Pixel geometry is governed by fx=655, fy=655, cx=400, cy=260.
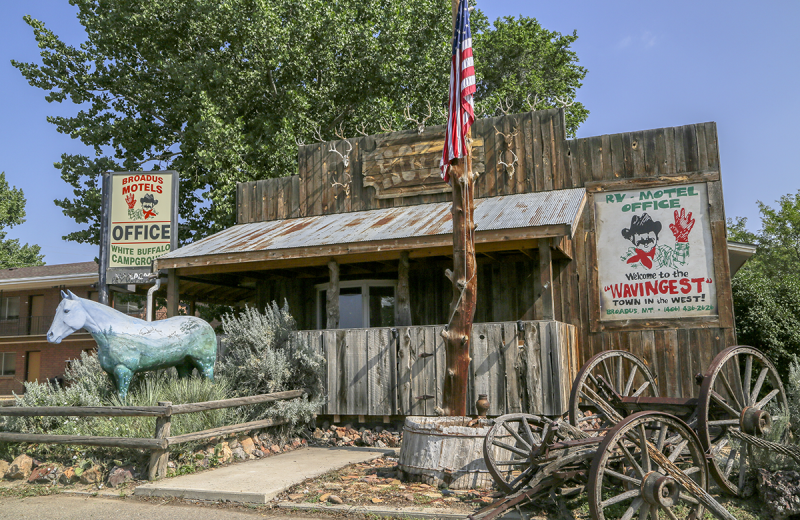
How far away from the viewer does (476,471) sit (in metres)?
6.71

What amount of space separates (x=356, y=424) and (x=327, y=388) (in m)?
0.78

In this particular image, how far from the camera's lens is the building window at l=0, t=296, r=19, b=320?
31.9m

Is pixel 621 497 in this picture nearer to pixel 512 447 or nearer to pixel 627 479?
pixel 627 479

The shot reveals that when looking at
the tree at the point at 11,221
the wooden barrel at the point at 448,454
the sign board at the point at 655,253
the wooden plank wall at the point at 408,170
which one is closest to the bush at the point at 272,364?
the wooden barrel at the point at 448,454

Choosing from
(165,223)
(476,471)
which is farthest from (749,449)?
(165,223)

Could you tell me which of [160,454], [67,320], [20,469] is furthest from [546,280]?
[20,469]

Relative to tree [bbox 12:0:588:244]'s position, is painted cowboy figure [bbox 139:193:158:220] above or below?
below

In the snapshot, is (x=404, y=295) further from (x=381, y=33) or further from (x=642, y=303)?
(x=381, y=33)

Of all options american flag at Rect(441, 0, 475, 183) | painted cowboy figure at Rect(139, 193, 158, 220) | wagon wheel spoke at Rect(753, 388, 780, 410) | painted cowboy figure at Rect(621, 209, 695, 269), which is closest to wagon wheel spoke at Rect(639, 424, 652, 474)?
wagon wheel spoke at Rect(753, 388, 780, 410)

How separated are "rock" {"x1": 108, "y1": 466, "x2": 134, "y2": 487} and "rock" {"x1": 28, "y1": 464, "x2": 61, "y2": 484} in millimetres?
681

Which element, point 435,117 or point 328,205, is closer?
point 328,205

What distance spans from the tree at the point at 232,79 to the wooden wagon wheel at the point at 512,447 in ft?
46.3

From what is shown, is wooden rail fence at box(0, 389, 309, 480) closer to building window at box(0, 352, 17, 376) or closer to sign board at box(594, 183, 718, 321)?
sign board at box(594, 183, 718, 321)

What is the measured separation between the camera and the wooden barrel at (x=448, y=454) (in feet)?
22.0
